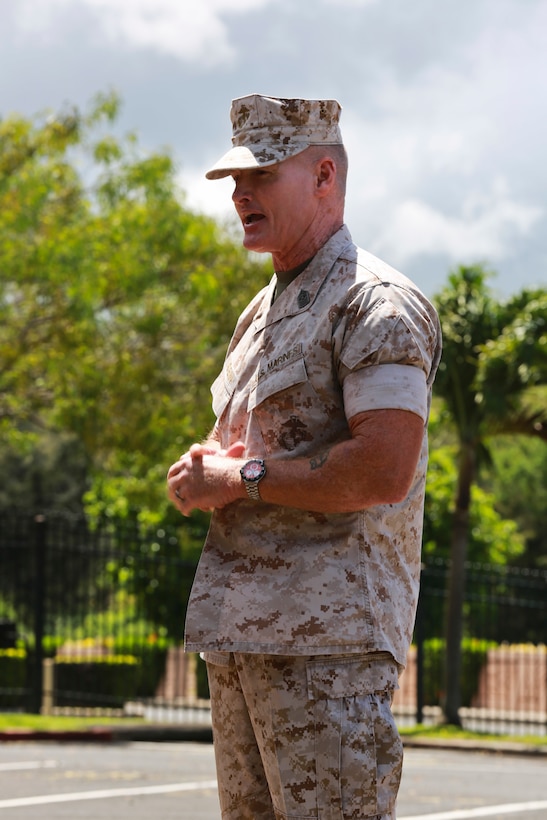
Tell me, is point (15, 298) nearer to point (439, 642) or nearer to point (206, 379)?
point (206, 379)

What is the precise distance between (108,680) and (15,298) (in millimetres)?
6111

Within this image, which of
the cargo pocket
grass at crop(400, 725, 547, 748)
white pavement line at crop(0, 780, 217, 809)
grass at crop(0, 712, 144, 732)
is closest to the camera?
the cargo pocket

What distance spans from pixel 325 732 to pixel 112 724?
478 inches

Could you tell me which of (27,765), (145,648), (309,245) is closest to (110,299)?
(145,648)

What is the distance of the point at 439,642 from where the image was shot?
23000mm

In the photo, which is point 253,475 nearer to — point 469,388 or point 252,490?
point 252,490

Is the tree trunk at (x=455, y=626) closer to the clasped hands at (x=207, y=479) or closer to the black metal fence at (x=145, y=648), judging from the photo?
the black metal fence at (x=145, y=648)

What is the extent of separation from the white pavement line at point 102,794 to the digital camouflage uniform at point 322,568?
519 cm

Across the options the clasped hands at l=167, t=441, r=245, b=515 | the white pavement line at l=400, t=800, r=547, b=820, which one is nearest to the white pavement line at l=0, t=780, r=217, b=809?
the white pavement line at l=400, t=800, r=547, b=820

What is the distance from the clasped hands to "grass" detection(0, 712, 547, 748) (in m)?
10.7

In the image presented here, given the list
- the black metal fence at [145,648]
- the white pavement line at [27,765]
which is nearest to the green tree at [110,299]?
the black metal fence at [145,648]

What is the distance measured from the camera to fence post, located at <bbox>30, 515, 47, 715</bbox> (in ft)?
50.1

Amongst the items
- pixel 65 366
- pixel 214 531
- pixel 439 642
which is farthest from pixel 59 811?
pixel 439 642

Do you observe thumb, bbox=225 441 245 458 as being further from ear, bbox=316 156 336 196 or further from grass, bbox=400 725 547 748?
grass, bbox=400 725 547 748
